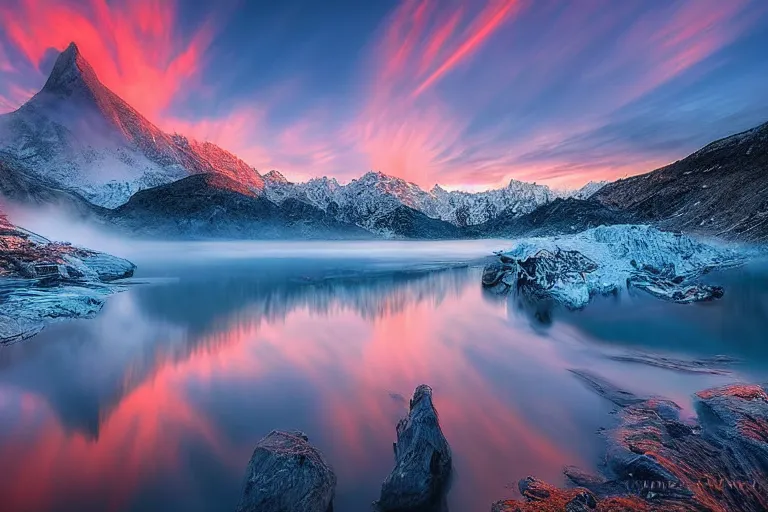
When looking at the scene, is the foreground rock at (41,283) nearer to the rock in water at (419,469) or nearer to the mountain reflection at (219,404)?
the mountain reflection at (219,404)

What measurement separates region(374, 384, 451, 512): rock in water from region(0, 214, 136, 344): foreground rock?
16389mm

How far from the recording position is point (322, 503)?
581cm

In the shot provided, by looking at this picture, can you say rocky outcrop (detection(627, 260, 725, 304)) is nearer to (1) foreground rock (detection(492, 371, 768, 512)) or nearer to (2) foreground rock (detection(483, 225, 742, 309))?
(2) foreground rock (detection(483, 225, 742, 309))

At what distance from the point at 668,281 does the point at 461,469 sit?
28.0m

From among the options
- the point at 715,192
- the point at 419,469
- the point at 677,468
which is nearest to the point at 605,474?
the point at 677,468

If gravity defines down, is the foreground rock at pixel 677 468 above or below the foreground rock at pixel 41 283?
below

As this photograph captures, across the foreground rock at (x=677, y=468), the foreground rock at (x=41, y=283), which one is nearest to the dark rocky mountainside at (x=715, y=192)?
the foreground rock at (x=677, y=468)

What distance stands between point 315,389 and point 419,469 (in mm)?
5590

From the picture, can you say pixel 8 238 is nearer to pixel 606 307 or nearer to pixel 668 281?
pixel 606 307

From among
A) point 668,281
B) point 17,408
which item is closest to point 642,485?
point 17,408

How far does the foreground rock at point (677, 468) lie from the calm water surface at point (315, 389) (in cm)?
50

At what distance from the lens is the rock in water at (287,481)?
215 inches

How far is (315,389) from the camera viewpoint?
11.2 meters

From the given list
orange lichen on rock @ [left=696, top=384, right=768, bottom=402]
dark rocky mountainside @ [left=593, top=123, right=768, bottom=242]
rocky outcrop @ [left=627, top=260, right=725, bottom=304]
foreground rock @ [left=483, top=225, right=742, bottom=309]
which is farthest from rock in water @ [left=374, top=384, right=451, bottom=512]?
dark rocky mountainside @ [left=593, top=123, right=768, bottom=242]
